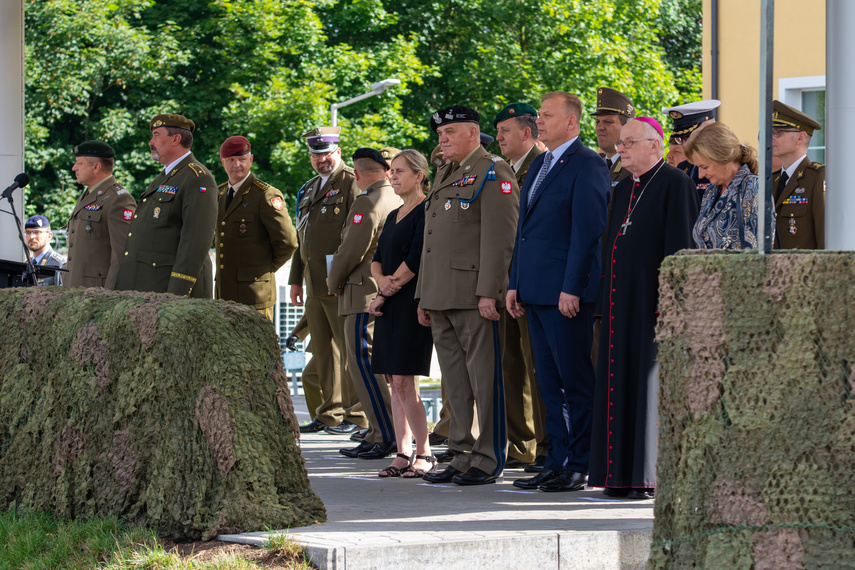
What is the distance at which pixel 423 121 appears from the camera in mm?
32594

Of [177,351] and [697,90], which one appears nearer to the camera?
[177,351]

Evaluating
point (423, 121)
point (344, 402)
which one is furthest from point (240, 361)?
point (423, 121)

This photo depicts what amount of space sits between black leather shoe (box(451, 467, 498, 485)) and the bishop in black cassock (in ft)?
2.79

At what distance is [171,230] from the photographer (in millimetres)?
8164

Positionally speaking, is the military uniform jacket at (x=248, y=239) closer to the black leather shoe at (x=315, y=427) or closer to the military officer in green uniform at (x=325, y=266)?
the military officer in green uniform at (x=325, y=266)

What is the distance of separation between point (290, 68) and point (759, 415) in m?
27.3

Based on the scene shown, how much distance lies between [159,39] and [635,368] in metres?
23.9

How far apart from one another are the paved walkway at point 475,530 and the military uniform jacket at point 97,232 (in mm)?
3098

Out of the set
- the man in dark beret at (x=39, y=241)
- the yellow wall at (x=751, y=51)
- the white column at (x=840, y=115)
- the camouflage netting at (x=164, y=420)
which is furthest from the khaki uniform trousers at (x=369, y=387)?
the yellow wall at (x=751, y=51)

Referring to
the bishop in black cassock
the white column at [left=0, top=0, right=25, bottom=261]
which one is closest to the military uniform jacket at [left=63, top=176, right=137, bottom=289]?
the white column at [left=0, top=0, right=25, bottom=261]

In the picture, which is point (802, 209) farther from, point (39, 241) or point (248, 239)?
point (39, 241)

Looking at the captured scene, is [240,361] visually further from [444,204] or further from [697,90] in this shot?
[697,90]

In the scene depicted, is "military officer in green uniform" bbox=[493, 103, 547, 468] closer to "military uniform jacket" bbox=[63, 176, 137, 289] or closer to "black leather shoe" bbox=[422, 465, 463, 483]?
"black leather shoe" bbox=[422, 465, 463, 483]

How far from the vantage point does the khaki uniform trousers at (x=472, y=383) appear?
6930 millimetres
